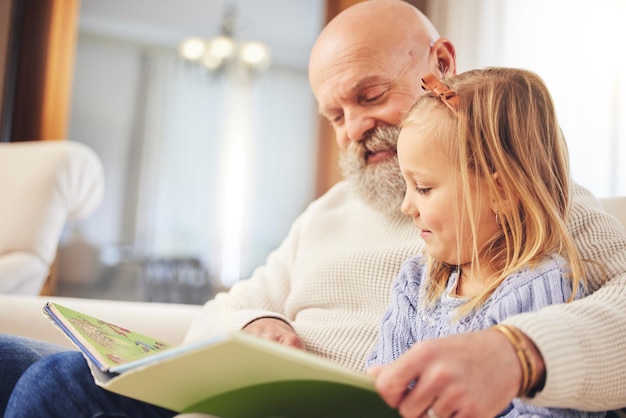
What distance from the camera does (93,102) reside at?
18.7 feet

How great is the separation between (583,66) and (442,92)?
6.27 feet

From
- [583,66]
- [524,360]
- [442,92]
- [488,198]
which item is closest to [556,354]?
[524,360]

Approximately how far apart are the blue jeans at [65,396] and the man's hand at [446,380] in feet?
1.15

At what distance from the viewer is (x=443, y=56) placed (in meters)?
1.32

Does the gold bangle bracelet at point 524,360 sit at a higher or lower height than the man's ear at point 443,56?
lower

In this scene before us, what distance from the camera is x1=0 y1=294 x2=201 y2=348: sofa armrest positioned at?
1246 mm

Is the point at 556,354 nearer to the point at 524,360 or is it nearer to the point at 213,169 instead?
the point at 524,360

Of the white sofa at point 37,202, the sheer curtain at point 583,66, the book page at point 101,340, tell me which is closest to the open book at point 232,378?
the book page at point 101,340

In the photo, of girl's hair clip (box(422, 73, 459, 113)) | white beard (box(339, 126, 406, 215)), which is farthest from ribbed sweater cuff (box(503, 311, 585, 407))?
white beard (box(339, 126, 406, 215))

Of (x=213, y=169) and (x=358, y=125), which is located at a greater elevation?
(x=358, y=125)

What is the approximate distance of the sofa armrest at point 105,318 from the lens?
1246 millimetres

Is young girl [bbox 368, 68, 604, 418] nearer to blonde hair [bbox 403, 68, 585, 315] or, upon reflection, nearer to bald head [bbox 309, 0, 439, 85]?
blonde hair [bbox 403, 68, 585, 315]

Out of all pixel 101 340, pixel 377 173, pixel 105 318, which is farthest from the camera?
pixel 105 318

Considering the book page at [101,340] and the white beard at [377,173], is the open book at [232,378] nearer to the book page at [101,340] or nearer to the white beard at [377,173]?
the book page at [101,340]
